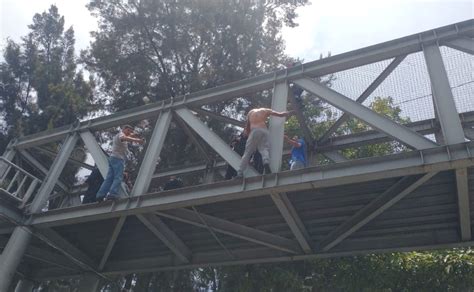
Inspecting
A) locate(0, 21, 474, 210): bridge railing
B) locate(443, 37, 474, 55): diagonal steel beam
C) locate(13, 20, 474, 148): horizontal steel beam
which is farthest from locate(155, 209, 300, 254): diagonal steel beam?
locate(443, 37, 474, 55): diagonal steel beam

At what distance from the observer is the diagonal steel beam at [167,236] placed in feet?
25.6

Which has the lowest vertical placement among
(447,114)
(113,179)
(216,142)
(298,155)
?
(113,179)

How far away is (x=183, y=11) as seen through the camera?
1794 centimetres

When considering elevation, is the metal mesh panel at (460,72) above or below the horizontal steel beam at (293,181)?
above

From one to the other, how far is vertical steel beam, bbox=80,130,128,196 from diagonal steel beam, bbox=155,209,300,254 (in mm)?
1106

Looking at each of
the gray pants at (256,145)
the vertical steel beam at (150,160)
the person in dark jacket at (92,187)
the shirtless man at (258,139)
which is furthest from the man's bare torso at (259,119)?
the person in dark jacket at (92,187)

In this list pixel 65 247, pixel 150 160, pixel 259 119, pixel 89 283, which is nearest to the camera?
pixel 259 119

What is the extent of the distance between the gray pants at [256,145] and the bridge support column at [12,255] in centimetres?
444

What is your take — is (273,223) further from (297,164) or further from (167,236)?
(167,236)

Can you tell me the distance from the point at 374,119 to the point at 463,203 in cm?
161

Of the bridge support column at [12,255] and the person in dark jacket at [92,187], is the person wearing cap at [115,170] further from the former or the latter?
the bridge support column at [12,255]

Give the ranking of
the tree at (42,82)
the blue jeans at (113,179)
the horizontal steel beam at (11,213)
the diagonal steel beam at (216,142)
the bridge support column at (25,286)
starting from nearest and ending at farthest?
the diagonal steel beam at (216,142) → the blue jeans at (113,179) → the horizontal steel beam at (11,213) → the bridge support column at (25,286) → the tree at (42,82)

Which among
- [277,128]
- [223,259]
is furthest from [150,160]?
[223,259]

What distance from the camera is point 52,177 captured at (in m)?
8.81
